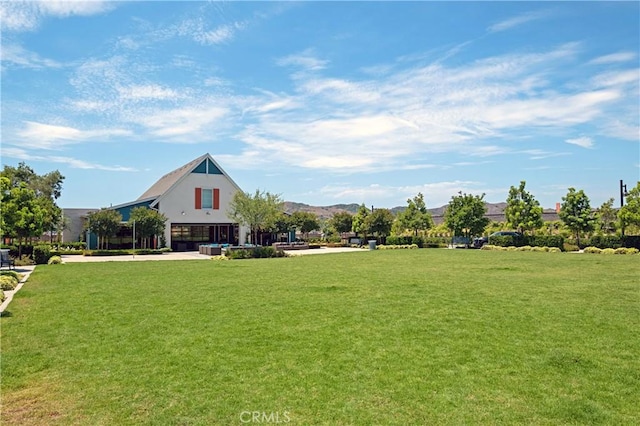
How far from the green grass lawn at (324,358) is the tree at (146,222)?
2278cm

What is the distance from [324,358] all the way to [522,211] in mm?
36694

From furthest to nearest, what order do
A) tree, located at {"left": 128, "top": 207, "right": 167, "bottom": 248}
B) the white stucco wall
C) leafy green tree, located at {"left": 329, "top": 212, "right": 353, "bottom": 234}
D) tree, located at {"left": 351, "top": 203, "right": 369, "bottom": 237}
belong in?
leafy green tree, located at {"left": 329, "top": 212, "right": 353, "bottom": 234}, tree, located at {"left": 351, "top": 203, "right": 369, "bottom": 237}, the white stucco wall, tree, located at {"left": 128, "top": 207, "right": 167, "bottom": 248}

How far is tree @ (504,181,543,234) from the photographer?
37.6 metres

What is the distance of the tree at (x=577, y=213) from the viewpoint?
3356 cm

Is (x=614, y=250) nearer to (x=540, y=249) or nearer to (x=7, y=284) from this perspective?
(x=540, y=249)

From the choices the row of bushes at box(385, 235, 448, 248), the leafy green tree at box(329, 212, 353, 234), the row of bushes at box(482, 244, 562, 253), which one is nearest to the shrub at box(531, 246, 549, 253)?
the row of bushes at box(482, 244, 562, 253)

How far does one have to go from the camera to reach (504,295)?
35.6ft

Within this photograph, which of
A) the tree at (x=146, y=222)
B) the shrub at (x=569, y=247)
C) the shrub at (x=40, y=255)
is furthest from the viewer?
the tree at (x=146, y=222)

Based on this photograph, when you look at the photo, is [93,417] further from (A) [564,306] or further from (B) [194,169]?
(B) [194,169]

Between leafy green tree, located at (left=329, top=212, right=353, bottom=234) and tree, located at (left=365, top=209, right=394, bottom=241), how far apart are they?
9932 millimetres

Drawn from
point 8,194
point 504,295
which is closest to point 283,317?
point 504,295

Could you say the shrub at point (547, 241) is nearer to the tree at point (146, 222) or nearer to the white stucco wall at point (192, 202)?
the white stucco wall at point (192, 202)

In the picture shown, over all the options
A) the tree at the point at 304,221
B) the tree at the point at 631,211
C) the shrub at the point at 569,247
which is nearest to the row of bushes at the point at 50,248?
the tree at the point at 304,221

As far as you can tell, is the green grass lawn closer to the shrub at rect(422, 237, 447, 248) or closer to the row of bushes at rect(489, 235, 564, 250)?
the row of bushes at rect(489, 235, 564, 250)
